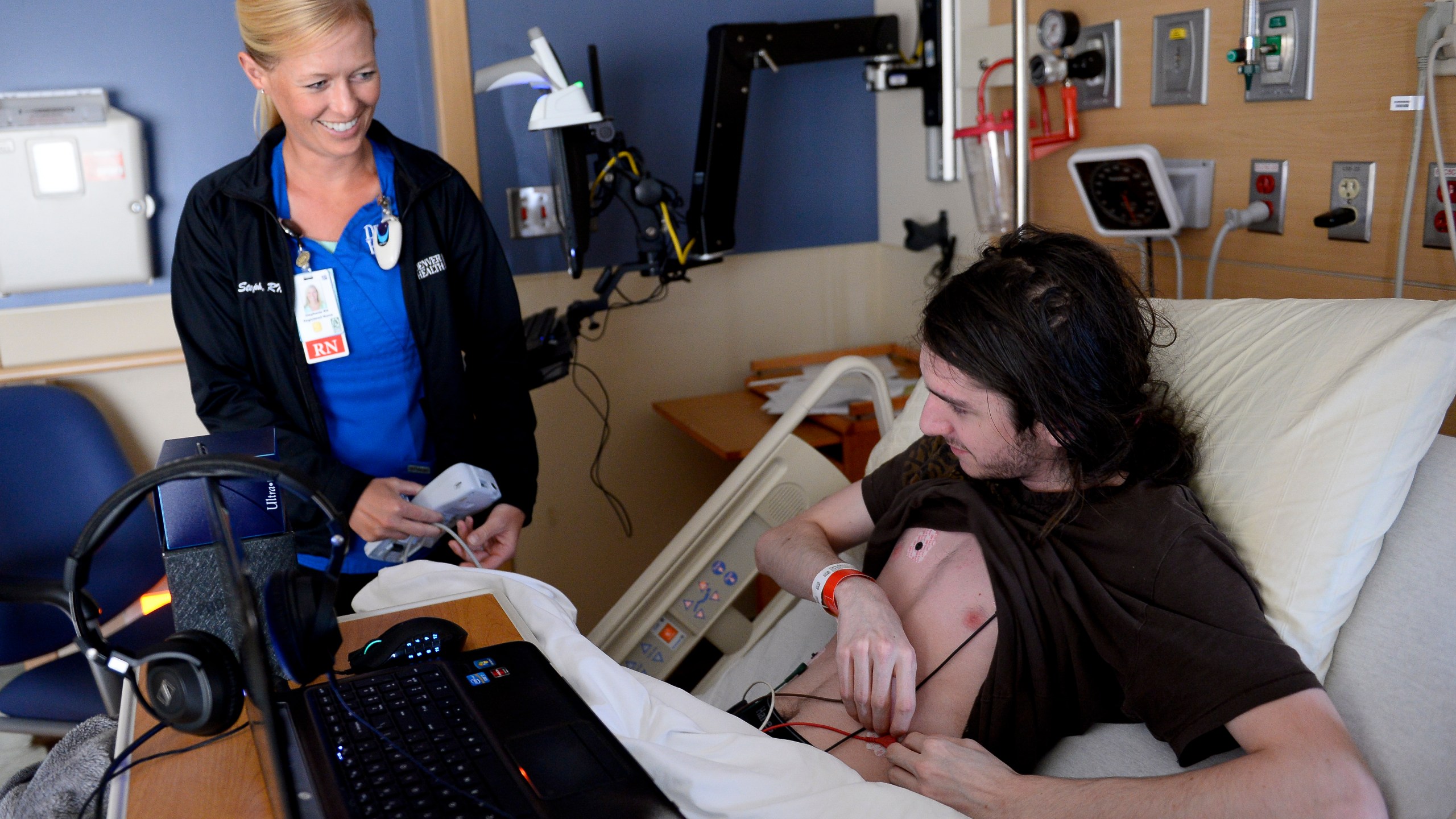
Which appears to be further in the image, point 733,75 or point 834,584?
point 733,75

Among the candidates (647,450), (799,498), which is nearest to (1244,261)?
(799,498)

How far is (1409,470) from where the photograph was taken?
1.14 metres

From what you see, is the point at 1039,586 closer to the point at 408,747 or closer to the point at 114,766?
the point at 408,747

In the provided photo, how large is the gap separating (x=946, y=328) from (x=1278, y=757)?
1.83 feet

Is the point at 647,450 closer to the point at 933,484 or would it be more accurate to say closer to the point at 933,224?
the point at 933,224

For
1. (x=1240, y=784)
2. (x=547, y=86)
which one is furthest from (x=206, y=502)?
(x=547, y=86)

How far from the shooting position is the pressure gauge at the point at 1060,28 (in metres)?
2.04

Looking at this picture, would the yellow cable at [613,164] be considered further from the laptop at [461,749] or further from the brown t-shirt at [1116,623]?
the laptop at [461,749]

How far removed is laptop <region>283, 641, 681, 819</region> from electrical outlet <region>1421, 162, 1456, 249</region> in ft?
4.32

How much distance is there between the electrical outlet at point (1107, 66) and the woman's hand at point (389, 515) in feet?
4.81

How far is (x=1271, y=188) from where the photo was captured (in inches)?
67.7

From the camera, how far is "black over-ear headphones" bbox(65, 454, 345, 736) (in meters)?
0.77

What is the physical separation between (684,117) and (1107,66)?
117 cm

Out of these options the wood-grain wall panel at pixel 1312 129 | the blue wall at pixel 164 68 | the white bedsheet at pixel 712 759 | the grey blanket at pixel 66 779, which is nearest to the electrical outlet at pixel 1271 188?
the wood-grain wall panel at pixel 1312 129
